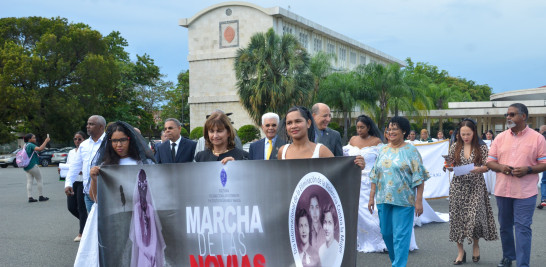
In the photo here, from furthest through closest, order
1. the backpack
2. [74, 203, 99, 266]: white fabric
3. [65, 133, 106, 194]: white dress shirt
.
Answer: the backpack
[65, 133, 106, 194]: white dress shirt
[74, 203, 99, 266]: white fabric

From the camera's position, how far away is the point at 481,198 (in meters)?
6.63

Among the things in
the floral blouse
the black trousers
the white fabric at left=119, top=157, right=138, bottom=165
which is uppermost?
the white fabric at left=119, top=157, right=138, bottom=165

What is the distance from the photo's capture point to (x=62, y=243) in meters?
8.54

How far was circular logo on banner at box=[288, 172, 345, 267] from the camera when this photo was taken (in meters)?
4.44

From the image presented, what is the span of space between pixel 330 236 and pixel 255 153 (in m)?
1.84

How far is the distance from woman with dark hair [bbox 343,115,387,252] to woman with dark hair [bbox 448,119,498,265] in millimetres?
992

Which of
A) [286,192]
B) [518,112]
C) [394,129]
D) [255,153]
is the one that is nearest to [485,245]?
[518,112]

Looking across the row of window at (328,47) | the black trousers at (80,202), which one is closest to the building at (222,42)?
the row of window at (328,47)

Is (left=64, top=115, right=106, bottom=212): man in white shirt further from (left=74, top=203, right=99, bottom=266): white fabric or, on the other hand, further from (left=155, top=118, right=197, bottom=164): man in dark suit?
(left=74, top=203, right=99, bottom=266): white fabric

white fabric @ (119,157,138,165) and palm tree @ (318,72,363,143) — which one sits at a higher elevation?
palm tree @ (318,72,363,143)

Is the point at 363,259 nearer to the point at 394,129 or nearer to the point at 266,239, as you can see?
the point at 394,129

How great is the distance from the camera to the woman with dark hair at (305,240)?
4.43m

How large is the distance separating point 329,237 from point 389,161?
1570 mm

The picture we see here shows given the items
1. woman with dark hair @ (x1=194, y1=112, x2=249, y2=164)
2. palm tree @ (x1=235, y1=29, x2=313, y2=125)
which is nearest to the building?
palm tree @ (x1=235, y1=29, x2=313, y2=125)
